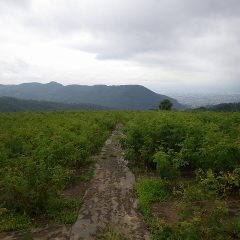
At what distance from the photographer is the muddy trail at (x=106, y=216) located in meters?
8.05

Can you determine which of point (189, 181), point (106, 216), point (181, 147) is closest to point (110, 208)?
point (106, 216)

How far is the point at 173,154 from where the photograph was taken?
12.5 m

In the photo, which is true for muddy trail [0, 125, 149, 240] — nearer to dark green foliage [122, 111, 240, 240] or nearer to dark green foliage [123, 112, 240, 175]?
dark green foliage [122, 111, 240, 240]

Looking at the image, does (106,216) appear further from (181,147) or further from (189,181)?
(181,147)

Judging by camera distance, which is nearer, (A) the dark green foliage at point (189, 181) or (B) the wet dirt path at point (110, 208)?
(A) the dark green foliage at point (189, 181)

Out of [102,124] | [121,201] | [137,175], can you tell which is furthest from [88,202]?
[102,124]

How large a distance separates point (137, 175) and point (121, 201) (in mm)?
3112

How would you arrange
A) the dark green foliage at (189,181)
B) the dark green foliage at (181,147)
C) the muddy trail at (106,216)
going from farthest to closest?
the dark green foliage at (181,147), the muddy trail at (106,216), the dark green foliage at (189,181)

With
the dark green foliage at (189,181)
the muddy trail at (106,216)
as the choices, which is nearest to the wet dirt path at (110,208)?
the muddy trail at (106,216)

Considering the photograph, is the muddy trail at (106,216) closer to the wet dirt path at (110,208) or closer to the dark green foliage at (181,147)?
the wet dirt path at (110,208)

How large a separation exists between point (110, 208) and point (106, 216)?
582mm

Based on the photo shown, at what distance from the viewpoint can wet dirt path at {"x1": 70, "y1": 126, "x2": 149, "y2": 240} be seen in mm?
8188

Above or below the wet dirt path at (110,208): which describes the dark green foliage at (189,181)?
above

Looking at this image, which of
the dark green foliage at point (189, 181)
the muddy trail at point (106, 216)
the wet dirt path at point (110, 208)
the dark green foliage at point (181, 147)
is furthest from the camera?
the dark green foliage at point (181, 147)
